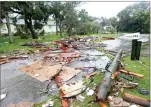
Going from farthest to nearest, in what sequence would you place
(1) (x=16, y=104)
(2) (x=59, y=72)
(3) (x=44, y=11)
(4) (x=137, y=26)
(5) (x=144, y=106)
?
(4) (x=137, y=26) < (3) (x=44, y=11) < (2) (x=59, y=72) < (1) (x=16, y=104) < (5) (x=144, y=106)

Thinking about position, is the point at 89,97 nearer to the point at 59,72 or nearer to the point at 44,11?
the point at 59,72

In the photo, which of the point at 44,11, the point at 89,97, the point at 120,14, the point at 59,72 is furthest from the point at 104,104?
the point at 120,14

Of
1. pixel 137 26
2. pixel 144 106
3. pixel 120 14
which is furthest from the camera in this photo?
pixel 120 14

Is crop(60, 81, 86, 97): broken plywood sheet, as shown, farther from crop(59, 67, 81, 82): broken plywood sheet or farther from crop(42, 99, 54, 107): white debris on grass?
crop(59, 67, 81, 82): broken plywood sheet

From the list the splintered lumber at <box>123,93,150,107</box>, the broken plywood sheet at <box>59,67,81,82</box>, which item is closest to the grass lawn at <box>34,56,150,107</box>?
the splintered lumber at <box>123,93,150,107</box>

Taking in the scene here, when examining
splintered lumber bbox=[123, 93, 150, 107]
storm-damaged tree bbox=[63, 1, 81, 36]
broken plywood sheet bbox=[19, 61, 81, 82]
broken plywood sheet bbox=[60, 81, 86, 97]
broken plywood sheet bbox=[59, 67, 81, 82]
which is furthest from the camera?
storm-damaged tree bbox=[63, 1, 81, 36]

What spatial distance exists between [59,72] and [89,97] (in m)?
2.13

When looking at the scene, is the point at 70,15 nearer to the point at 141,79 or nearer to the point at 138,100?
the point at 141,79

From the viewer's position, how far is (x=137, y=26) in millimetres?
28781

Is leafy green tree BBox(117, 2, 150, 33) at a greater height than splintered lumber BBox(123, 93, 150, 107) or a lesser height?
greater

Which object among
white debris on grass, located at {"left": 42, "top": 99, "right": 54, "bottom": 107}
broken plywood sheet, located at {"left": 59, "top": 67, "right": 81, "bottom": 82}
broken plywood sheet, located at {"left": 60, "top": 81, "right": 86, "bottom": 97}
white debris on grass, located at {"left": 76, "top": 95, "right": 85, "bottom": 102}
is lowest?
white debris on grass, located at {"left": 42, "top": 99, "right": 54, "bottom": 107}

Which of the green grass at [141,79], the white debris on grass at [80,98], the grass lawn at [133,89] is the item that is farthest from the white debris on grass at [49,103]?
the green grass at [141,79]

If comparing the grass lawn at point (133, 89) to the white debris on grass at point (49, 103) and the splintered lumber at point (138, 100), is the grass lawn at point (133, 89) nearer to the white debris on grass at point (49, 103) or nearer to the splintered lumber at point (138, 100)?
the white debris on grass at point (49, 103)

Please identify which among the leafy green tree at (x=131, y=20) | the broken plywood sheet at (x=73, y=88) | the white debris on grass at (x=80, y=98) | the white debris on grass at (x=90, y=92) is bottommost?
the white debris on grass at (x=80, y=98)
